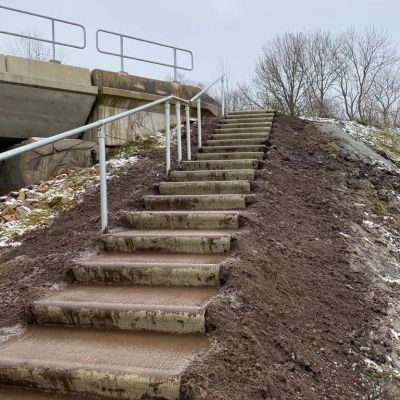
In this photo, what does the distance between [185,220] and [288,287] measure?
135 cm

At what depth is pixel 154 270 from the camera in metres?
3.13

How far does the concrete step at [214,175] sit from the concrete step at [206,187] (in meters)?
0.40

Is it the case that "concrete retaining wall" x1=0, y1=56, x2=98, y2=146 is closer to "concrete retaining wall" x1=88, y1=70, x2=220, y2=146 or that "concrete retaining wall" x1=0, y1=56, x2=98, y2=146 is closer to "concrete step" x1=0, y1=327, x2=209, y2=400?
"concrete retaining wall" x1=88, y1=70, x2=220, y2=146

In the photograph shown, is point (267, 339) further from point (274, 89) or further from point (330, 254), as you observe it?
point (274, 89)

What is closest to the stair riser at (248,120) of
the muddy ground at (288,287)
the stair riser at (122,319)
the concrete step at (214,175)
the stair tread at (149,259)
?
the muddy ground at (288,287)

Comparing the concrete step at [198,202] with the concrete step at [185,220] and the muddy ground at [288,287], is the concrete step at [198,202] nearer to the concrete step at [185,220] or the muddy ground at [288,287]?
the muddy ground at [288,287]

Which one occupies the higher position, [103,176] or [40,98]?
[40,98]

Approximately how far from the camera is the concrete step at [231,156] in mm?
6168

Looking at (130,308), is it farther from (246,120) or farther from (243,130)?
(246,120)

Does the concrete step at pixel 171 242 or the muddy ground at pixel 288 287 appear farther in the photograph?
the concrete step at pixel 171 242

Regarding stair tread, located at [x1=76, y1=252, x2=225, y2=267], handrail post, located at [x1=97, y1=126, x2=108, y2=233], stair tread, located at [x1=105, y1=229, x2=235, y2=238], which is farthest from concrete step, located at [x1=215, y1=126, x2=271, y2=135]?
stair tread, located at [x1=76, y1=252, x2=225, y2=267]

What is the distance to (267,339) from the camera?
96.7 inches

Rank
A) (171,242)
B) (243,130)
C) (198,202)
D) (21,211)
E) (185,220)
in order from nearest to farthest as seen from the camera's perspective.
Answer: (171,242) < (185,220) < (198,202) < (21,211) < (243,130)

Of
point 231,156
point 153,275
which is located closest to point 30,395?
point 153,275
